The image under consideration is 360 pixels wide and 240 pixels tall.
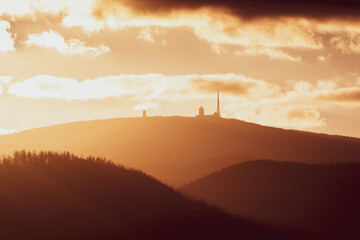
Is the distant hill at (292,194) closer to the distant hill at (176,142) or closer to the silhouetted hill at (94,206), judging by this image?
the silhouetted hill at (94,206)

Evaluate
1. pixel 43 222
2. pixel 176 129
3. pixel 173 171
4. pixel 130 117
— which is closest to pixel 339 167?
pixel 43 222

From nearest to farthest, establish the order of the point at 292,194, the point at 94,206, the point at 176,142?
the point at 94,206 → the point at 292,194 → the point at 176,142

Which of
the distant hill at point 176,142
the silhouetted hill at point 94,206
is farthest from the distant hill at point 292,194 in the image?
the distant hill at point 176,142

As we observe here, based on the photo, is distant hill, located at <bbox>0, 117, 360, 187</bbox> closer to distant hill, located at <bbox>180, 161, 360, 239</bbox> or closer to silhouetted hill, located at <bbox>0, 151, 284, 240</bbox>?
distant hill, located at <bbox>180, 161, 360, 239</bbox>

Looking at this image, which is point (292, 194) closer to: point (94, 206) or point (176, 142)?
point (94, 206)

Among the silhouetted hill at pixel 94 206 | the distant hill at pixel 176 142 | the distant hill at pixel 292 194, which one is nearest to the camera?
the silhouetted hill at pixel 94 206

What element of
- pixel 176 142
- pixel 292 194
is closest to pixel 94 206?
pixel 292 194

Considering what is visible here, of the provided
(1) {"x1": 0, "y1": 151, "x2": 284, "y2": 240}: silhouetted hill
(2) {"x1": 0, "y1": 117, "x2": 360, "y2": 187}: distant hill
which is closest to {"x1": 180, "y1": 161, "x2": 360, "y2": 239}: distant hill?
(1) {"x1": 0, "y1": 151, "x2": 284, "y2": 240}: silhouetted hill
